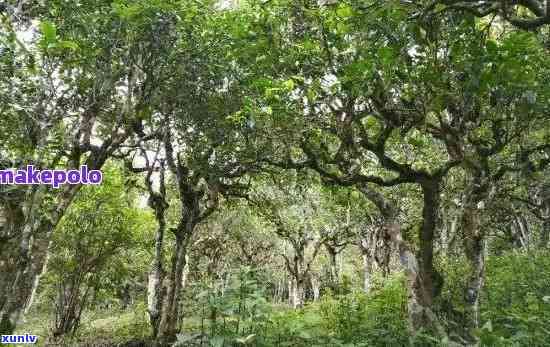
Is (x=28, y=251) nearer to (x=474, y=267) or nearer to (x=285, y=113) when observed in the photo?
(x=285, y=113)

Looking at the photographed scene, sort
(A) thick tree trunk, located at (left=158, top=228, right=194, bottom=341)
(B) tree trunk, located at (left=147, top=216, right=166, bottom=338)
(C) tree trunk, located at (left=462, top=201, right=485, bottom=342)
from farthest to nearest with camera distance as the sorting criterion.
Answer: (B) tree trunk, located at (left=147, top=216, right=166, bottom=338)
(A) thick tree trunk, located at (left=158, top=228, right=194, bottom=341)
(C) tree trunk, located at (left=462, top=201, right=485, bottom=342)

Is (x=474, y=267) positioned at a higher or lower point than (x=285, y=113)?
lower

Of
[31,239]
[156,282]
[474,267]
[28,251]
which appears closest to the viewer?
[28,251]

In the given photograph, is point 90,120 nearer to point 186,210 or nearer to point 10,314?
point 10,314

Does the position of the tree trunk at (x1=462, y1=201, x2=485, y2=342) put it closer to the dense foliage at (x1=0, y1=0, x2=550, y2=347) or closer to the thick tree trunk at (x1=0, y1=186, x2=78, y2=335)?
the dense foliage at (x1=0, y1=0, x2=550, y2=347)

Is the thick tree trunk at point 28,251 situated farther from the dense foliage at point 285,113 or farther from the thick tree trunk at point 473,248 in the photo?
the thick tree trunk at point 473,248

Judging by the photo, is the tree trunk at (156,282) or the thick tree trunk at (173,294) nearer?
the thick tree trunk at (173,294)

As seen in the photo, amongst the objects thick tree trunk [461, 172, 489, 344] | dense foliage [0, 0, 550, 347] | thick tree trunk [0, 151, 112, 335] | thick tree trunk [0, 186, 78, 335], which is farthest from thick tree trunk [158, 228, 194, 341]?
thick tree trunk [461, 172, 489, 344]

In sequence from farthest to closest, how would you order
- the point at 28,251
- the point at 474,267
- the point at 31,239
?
the point at 474,267 → the point at 31,239 → the point at 28,251

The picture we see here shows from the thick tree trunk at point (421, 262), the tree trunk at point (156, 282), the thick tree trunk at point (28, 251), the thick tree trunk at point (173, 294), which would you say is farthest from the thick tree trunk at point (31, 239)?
the thick tree trunk at point (421, 262)

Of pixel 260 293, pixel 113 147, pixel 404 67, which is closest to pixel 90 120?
Result: pixel 113 147

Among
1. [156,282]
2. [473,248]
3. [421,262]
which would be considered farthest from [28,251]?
[473,248]

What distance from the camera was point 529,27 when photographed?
5398mm

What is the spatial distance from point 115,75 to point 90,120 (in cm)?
163
